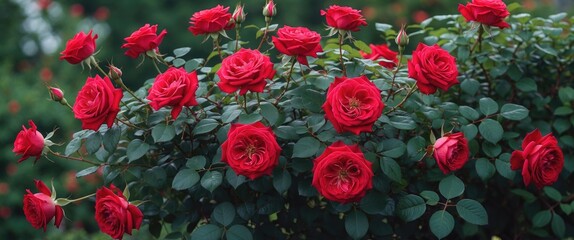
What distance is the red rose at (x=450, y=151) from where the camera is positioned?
1.79 metres

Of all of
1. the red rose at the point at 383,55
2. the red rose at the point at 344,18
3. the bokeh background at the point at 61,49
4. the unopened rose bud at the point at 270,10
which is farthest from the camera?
the bokeh background at the point at 61,49

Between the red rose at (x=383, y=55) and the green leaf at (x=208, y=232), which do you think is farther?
the red rose at (x=383, y=55)

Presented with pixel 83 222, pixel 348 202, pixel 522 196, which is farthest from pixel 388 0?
pixel 348 202

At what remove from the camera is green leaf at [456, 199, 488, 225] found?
185 centimetres

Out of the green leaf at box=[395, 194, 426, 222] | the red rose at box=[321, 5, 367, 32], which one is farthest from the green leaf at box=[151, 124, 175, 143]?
the green leaf at box=[395, 194, 426, 222]

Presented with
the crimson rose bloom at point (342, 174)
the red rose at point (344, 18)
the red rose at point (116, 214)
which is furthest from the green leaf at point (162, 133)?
the red rose at point (344, 18)

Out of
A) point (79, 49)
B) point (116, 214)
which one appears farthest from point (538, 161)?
point (79, 49)

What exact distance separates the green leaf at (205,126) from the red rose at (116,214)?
243 millimetres

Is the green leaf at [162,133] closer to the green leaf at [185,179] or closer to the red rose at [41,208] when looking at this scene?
the green leaf at [185,179]

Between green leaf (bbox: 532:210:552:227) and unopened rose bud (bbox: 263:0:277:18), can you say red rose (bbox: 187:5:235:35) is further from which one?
green leaf (bbox: 532:210:552:227)

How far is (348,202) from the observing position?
1757mm

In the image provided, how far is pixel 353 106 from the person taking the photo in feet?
5.77

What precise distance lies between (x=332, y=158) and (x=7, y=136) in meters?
4.19

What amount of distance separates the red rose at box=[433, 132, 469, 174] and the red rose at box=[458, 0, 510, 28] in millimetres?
386
